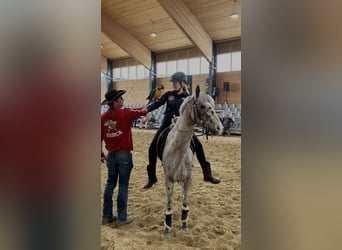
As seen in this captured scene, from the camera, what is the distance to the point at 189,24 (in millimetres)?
11078

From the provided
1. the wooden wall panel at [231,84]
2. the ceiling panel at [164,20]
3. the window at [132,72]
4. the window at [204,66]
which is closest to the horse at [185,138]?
the ceiling panel at [164,20]

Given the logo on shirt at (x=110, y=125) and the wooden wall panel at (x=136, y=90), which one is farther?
the wooden wall panel at (x=136, y=90)

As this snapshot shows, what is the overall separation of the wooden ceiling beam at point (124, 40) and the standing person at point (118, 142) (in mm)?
10303

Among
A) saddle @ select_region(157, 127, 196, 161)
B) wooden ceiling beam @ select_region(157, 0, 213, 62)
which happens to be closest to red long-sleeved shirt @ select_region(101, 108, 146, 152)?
saddle @ select_region(157, 127, 196, 161)

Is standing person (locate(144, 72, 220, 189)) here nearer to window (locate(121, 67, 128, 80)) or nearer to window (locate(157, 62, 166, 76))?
window (locate(157, 62, 166, 76))

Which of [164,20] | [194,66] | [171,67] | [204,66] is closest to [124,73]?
[171,67]

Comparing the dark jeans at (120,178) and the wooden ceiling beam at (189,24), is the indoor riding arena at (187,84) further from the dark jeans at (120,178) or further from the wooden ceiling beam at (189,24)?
the dark jeans at (120,178)

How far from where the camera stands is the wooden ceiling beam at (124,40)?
12758 mm

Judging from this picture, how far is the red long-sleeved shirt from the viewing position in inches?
106

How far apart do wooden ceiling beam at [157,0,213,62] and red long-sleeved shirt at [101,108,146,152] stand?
7644mm
